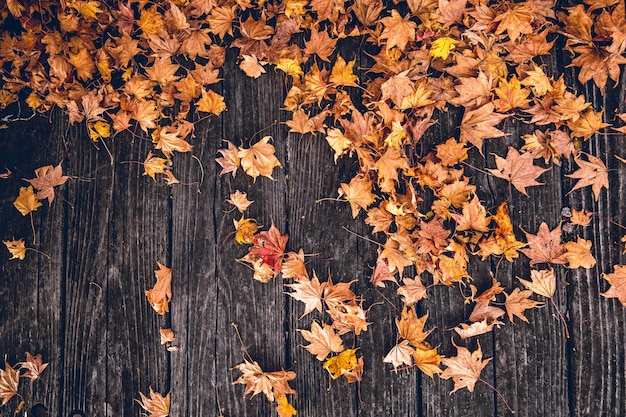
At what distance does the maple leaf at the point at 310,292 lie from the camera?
2.04 m

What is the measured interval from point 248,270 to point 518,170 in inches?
47.6

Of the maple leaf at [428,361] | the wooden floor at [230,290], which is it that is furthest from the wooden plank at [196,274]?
the maple leaf at [428,361]

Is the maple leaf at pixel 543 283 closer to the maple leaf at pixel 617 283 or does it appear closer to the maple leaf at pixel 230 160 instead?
the maple leaf at pixel 617 283

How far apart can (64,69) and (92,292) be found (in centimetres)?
101

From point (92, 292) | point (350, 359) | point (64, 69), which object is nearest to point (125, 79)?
point (64, 69)

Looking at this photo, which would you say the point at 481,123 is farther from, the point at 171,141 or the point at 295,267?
the point at 171,141

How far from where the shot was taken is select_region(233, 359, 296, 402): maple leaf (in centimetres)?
202

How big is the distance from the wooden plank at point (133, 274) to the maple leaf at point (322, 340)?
2.09ft

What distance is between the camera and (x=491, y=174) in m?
2.02

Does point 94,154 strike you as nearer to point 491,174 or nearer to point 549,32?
point 491,174

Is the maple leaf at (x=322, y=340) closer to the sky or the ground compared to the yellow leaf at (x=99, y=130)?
closer to the ground

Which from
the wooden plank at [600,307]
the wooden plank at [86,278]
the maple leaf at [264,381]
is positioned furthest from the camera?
the wooden plank at [86,278]

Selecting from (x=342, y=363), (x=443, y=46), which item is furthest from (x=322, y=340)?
(x=443, y=46)

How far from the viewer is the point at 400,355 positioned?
1984 mm
